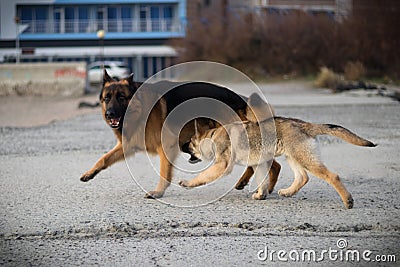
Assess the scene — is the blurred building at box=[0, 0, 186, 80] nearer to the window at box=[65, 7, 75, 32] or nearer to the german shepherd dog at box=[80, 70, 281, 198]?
the window at box=[65, 7, 75, 32]

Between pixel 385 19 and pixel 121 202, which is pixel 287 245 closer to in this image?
pixel 121 202

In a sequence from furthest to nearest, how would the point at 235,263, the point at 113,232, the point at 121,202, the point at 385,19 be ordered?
the point at 385,19 < the point at 121,202 < the point at 113,232 < the point at 235,263

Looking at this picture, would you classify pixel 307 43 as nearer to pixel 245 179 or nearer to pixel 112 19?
pixel 112 19

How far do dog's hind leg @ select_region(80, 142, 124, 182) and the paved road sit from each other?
0.23m

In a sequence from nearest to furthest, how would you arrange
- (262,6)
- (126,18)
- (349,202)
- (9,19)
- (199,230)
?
(199,230), (349,202), (262,6), (9,19), (126,18)

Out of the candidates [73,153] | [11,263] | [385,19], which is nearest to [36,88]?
[385,19]

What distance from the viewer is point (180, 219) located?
6.23 metres

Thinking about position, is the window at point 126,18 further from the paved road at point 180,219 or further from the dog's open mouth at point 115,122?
the dog's open mouth at point 115,122

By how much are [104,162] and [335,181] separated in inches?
101

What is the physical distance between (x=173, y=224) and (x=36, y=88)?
→ 86.3 feet

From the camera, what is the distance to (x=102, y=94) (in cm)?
735

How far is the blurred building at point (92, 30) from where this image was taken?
58469 mm

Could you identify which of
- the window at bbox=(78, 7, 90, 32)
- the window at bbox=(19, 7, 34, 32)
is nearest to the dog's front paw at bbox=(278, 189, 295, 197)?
the window at bbox=(78, 7, 90, 32)

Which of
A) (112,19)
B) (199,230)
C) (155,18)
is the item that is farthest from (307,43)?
(199,230)
